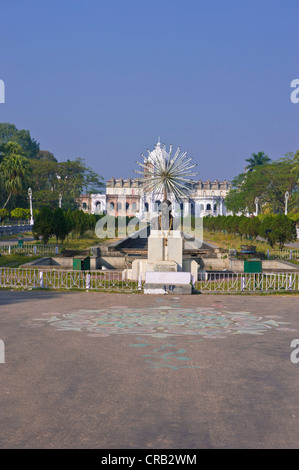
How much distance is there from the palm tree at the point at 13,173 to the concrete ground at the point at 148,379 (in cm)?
5805

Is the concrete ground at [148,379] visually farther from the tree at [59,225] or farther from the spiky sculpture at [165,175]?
the tree at [59,225]

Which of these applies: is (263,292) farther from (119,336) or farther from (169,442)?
(169,442)

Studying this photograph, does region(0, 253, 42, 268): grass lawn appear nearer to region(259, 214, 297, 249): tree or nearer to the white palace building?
region(259, 214, 297, 249): tree

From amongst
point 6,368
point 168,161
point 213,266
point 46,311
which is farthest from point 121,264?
point 6,368

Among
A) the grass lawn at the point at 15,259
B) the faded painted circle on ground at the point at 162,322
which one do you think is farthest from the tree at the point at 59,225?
the faded painted circle on ground at the point at 162,322

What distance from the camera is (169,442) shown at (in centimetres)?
514

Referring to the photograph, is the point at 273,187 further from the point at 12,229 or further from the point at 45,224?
the point at 45,224

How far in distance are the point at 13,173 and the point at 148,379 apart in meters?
66.2

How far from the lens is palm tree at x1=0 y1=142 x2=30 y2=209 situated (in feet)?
223

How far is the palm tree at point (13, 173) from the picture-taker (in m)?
68.1

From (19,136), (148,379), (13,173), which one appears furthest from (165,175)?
(19,136)

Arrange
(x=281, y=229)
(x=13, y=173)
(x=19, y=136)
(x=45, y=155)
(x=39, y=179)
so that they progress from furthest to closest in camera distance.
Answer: (x=45, y=155) → (x=19, y=136) → (x=39, y=179) → (x=13, y=173) → (x=281, y=229)

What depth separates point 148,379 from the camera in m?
7.29
